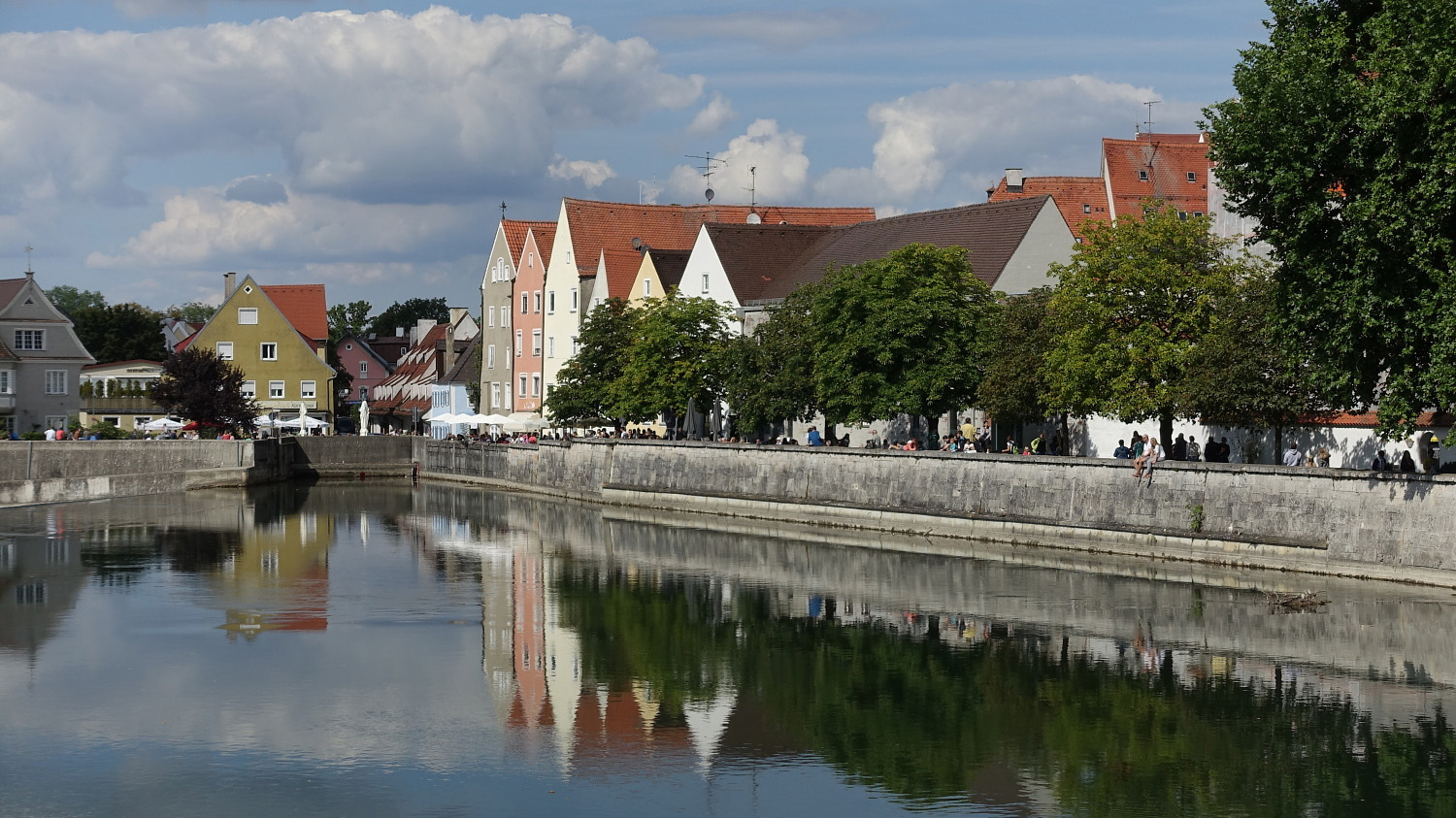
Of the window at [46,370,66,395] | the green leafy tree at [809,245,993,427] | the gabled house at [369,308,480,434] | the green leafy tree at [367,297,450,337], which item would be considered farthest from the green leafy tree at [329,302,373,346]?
the green leafy tree at [809,245,993,427]

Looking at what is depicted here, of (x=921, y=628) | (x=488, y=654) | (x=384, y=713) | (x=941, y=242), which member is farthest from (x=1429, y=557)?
(x=941, y=242)

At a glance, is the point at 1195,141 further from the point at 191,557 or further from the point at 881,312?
the point at 191,557

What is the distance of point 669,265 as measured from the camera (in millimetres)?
78125

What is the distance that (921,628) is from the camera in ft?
106

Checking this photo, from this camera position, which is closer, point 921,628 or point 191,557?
point 921,628

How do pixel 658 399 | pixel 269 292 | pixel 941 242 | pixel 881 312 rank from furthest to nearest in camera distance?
pixel 269 292 < pixel 658 399 < pixel 941 242 < pixel 881 312

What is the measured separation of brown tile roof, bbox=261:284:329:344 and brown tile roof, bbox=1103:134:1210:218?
50.2 m

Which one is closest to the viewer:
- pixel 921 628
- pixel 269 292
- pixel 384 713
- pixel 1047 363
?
pixel 384 713

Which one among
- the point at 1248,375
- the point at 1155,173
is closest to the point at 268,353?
the point at 1155,173

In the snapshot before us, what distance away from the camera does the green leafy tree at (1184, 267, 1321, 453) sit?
127 ft

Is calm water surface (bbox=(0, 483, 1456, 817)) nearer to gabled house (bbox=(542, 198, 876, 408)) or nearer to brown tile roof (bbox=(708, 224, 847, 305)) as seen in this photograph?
brown tile roof (bbox=(708, 224, 847, 305))

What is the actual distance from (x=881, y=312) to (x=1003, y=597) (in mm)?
15755

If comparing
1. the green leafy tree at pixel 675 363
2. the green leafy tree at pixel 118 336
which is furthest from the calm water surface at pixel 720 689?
the green leafy tree at pixel 118 336

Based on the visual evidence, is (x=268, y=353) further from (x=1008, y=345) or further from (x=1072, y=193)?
(x=1008, y=345)
